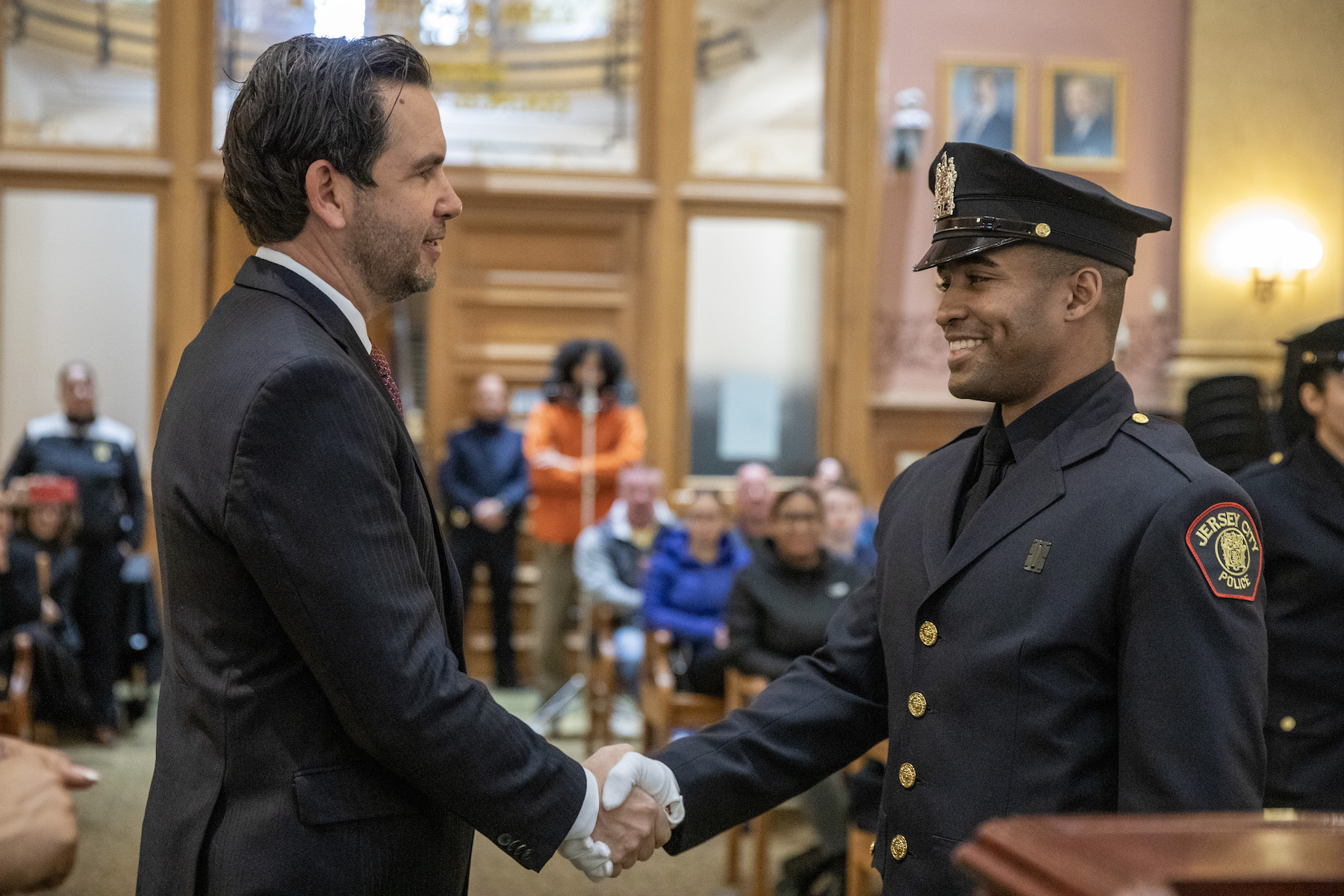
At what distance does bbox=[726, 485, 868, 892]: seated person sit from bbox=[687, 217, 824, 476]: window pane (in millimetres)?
A: 2950

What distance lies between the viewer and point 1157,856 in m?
0.85

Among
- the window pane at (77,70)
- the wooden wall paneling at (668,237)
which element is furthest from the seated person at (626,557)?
the window pane at (77,70)

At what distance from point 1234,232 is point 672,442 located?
11.3 feet

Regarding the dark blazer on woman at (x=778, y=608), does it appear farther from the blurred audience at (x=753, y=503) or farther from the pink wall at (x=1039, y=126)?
the pink wall at (x=1039, y=126)

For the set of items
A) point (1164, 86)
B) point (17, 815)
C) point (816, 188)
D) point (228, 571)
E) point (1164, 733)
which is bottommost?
point (17, 815)

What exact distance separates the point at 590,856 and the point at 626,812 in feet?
0.39

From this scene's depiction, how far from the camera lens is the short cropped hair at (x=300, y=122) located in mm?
1507

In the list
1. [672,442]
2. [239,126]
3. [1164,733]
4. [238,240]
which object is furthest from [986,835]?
[238,240]

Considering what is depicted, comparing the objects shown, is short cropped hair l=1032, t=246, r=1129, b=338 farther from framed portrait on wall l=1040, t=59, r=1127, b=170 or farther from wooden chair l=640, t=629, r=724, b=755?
framed portrait on wall l=1040, t=59, r=1127, b=170

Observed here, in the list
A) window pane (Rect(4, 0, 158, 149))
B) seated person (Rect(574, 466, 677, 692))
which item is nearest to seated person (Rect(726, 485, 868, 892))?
seated person (Rect(574, 466, 677, 692))

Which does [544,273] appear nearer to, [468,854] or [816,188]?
[816,188]

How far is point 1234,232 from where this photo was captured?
7508mm

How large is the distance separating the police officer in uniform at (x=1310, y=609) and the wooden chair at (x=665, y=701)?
2.17 meters

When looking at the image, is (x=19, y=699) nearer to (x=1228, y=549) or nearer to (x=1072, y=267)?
(x=1072, y=267)
